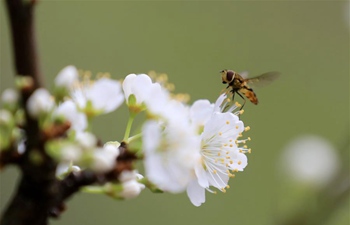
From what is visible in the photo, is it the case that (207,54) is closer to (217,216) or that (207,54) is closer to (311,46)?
(311,46)

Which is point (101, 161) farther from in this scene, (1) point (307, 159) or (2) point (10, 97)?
(1) point (307, 159)

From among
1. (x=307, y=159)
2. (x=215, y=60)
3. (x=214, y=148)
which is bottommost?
(x=215, y=60)

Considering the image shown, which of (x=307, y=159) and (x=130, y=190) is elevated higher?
(x=130, y=190)

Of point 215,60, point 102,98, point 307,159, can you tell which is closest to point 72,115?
point 102,98

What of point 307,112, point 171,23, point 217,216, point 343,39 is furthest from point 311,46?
point 217,216

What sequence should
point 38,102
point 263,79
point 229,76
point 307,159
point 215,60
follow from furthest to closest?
point 215,60
point 307,159
point 263,79
point 229,76
point 38,102

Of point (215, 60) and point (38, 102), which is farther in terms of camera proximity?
point (215, 60)
